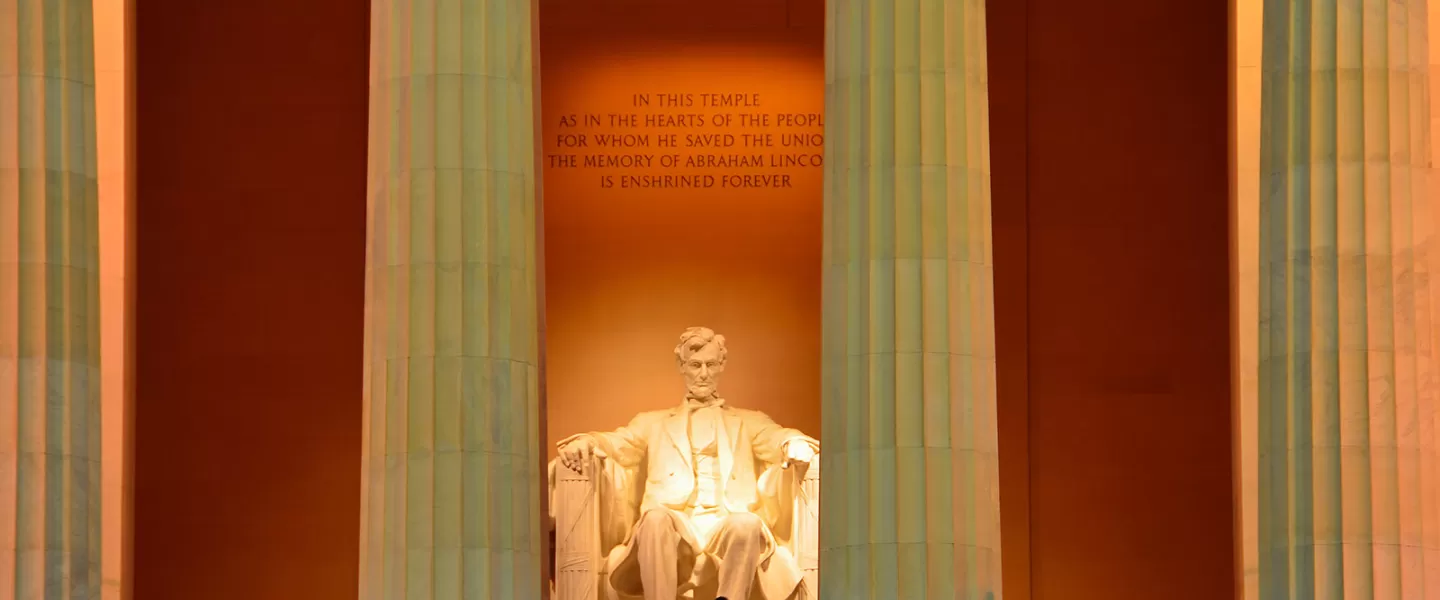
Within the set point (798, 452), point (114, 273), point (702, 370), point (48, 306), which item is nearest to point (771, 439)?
point (798, 452)

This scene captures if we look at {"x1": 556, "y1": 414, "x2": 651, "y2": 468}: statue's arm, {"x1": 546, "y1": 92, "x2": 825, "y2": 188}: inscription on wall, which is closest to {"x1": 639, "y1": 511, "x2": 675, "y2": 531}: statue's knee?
{"x1": 556, "y1": 414, "x2": 651, "y2": 468}: statue's arm

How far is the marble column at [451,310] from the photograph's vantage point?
3025cm

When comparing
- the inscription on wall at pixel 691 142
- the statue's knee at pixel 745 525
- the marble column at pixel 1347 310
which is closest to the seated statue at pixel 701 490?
the statue's knee at pixel 745 525

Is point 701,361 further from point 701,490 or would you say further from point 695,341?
point 701,490

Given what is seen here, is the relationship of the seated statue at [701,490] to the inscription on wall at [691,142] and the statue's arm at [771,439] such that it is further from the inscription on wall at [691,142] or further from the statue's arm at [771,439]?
the inscription on wall at [691,142]

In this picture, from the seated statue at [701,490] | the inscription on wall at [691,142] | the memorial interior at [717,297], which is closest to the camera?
the memorial interior at [717,297]

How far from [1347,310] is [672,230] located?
12.1 m

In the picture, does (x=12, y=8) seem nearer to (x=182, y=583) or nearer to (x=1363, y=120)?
(x=182, y=583)

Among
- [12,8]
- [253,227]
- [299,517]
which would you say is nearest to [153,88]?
[253,227]

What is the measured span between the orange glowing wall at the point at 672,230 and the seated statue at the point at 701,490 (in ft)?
8.45

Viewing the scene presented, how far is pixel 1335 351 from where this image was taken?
1200 inches

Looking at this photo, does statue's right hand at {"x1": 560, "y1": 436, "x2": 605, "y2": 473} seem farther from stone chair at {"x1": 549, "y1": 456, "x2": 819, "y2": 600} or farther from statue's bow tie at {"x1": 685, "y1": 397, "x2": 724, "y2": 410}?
statue's bow tie at {"x1": 685, "y1": 397, "x2": 724, "y2": 410}

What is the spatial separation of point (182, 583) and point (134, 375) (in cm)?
254

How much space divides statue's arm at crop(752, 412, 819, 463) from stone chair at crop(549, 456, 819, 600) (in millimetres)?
365
